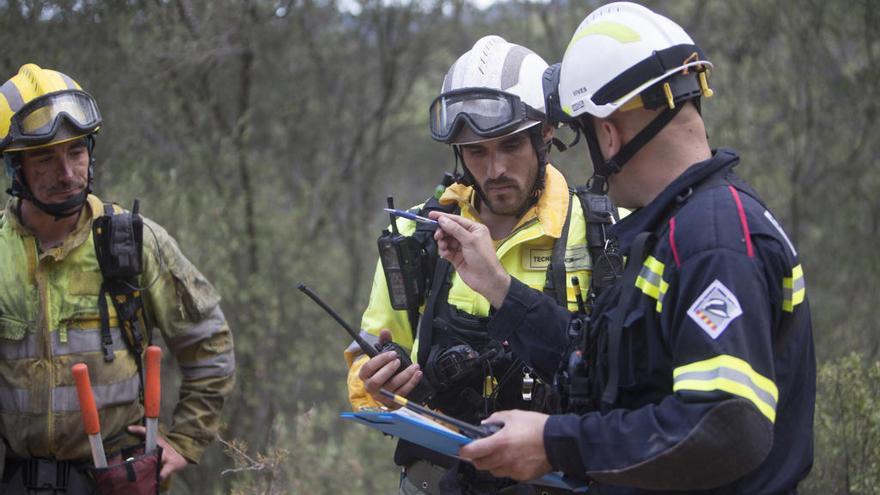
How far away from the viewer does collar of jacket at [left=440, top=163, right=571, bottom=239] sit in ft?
11.4

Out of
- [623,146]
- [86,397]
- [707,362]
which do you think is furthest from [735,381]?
[86,397]

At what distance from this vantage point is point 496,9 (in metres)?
13.7

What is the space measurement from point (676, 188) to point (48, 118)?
2.61 m

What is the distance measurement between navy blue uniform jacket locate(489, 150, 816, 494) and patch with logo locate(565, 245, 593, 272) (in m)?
0.84

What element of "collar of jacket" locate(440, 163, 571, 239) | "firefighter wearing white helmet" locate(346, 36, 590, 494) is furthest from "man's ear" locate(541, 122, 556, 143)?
"collar of jacket" locate(440, 163, 571, 239)

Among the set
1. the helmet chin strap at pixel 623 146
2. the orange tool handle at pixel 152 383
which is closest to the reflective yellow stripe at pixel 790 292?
the helmet chin strap at pixel 623 146

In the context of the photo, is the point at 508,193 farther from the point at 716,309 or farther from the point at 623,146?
the point at 716,309

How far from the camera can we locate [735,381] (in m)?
2.09

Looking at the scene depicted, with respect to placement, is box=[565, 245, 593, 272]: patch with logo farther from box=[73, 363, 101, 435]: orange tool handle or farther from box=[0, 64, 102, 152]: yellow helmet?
box=[0, 64, 102, 152]: yellow helmet

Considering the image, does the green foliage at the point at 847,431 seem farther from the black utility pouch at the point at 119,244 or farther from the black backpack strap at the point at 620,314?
the black utility pouch at the point at 119,244

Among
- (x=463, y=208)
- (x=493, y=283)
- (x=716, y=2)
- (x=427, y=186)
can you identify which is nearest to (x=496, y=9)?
(x=716, y=2)

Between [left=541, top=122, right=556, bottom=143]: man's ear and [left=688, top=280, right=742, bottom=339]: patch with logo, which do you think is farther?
[left=541, top=122, right=556, bottom=143]: man's ear

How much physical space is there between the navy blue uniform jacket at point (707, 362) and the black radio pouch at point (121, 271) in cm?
212

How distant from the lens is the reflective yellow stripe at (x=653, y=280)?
7.52ft
